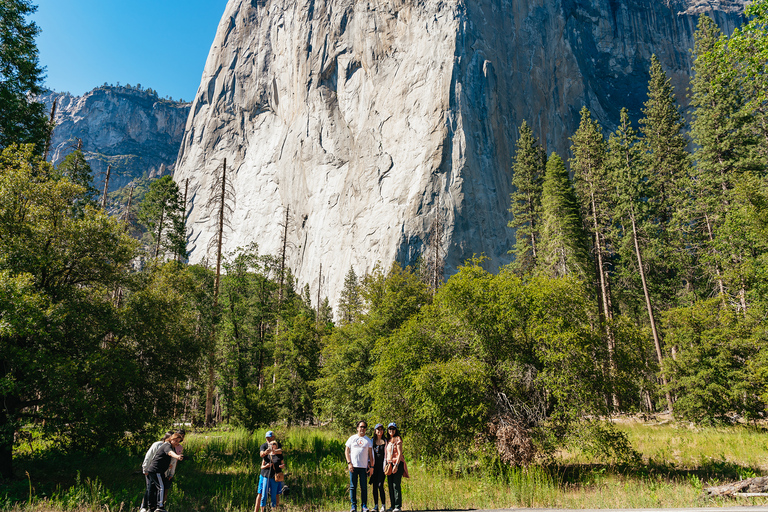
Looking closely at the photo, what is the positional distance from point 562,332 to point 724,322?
13.8 meters

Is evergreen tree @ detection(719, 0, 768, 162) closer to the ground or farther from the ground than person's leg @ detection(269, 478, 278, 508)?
farther from the ground

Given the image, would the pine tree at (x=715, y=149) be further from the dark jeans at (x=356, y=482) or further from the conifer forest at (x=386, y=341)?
the dark jeans at (x=356, y=482)

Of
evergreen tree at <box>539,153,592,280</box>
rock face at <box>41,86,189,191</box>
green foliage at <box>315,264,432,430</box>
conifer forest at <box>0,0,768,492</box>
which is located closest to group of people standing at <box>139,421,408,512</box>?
conifer forest at <box>0,0,768,492</box>

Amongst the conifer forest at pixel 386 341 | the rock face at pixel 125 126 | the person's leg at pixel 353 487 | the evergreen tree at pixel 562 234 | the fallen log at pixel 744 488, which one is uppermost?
the rock face at pixel 125 126

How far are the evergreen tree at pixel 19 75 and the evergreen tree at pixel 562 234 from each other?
2760 cm

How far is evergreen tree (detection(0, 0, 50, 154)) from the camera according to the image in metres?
16.6

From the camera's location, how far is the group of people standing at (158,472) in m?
7.73

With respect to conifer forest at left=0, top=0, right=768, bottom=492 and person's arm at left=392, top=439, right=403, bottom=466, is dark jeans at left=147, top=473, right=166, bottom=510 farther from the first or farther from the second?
person's arm at left=392, top=439, right=403, bottom=466

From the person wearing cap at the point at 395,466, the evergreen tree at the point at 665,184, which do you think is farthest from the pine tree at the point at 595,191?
the person wearing cap at the point at 395,466

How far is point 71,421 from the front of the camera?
10406 millimetres

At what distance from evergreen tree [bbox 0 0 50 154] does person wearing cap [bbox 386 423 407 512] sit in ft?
60.1

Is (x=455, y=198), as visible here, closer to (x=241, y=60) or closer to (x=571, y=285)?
(x=571, y=285)

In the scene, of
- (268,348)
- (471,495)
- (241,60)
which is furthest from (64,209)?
(241,60)

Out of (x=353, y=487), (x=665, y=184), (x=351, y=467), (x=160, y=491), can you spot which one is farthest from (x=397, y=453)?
(x=665, y=184)
